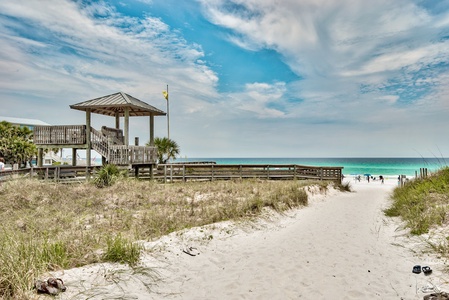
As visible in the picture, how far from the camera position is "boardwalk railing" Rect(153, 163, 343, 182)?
891 inches

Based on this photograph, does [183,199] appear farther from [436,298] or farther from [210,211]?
[436,298]

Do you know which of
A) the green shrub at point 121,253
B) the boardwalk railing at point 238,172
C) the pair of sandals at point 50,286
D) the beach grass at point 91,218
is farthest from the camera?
the boardwalk railing at point 238,172

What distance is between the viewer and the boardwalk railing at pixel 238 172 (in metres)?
22.6

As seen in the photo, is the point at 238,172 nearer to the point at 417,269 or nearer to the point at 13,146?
the point at 417,269

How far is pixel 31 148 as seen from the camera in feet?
155

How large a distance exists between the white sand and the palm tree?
2567 cm

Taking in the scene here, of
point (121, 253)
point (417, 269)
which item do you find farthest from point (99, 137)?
point (417, 269)

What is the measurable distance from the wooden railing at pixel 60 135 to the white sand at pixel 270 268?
17.1 meters

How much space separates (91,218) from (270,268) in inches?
248

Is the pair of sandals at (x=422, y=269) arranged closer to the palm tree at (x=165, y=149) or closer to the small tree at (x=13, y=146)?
the palm tree at (x=165, y=149)

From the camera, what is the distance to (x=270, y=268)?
6262 millimetres

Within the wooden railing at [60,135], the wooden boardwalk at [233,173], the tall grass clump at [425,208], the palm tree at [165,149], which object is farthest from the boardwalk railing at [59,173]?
the tall grass clump at [425,208]

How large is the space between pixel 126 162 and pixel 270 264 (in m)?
16.5

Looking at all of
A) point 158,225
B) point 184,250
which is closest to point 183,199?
point 158,225
